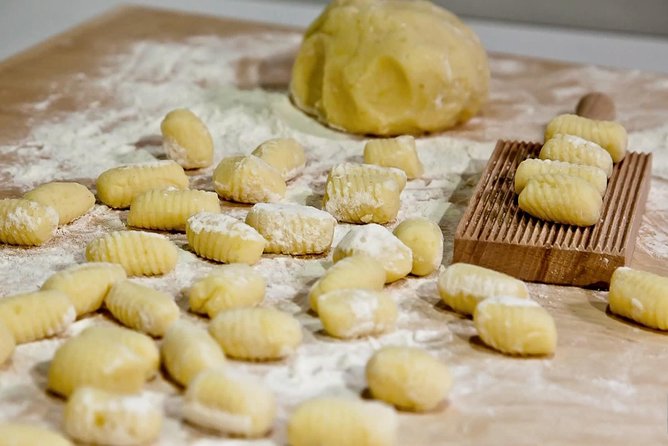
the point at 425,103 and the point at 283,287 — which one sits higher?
the point at 425,103

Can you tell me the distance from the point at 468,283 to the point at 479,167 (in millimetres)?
573

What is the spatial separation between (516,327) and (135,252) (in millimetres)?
545

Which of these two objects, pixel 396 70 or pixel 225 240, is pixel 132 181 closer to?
pixel 225 240

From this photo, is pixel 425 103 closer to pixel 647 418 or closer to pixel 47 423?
pixel 647 418

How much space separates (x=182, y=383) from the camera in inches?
47.5

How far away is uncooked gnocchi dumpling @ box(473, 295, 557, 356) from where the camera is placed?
4.20 ft

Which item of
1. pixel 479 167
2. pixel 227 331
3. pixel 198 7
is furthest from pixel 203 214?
pixel 198 7

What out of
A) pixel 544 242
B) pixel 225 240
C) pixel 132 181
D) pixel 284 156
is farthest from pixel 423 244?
pixel 132 181

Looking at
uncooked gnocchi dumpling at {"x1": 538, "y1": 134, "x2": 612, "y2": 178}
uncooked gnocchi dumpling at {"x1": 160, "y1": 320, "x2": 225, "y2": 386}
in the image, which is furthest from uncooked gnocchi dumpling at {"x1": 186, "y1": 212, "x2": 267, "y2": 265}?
uncooked gnocchi dumpling at {"x1": 538, "y1": 134, "x2": 612, "y2": 178}

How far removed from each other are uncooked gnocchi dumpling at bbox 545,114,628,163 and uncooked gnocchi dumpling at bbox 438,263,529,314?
0.43 meters

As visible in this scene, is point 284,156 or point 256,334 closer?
point 256,334

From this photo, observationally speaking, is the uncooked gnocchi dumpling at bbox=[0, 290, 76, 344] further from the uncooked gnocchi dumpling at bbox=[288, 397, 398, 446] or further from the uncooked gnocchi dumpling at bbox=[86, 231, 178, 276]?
the uncooked gnocchi dumpling at bbox=[288, 397, 398, 446]

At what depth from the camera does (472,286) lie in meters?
1.37

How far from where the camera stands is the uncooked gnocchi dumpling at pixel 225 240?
1479 millimetres
